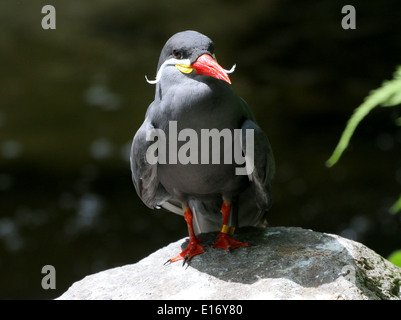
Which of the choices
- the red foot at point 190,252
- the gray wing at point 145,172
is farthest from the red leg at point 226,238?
the gray wing at point 145,172

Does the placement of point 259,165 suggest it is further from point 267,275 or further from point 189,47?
point 189,47

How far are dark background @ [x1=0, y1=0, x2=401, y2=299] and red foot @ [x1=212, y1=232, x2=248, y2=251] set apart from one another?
13.3 ft

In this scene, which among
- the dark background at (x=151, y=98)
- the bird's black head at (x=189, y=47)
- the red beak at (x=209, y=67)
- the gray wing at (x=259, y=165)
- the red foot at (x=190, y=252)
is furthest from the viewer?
the dark background at (x=151, y=98)

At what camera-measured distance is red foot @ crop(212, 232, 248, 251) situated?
3.62 metres

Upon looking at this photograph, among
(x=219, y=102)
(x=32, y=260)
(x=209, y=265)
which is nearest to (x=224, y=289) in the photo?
(x=209, y=265)

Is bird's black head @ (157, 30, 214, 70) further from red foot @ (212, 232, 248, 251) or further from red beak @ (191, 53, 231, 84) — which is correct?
red foot @ (212, 232, 248, 251)

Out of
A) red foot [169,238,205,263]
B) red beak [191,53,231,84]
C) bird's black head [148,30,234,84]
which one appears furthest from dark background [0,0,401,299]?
red beak [191,53,231,84]

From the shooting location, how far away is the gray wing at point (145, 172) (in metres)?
3.44

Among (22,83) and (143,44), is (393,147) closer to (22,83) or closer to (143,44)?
(143,44)

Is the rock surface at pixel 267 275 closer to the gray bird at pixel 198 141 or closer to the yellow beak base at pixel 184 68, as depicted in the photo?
the gray bird at pixel 198 141

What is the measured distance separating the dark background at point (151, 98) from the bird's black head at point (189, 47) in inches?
180

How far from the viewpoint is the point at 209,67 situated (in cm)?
312

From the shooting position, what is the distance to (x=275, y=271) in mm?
3271

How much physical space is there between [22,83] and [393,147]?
563 centimetres
